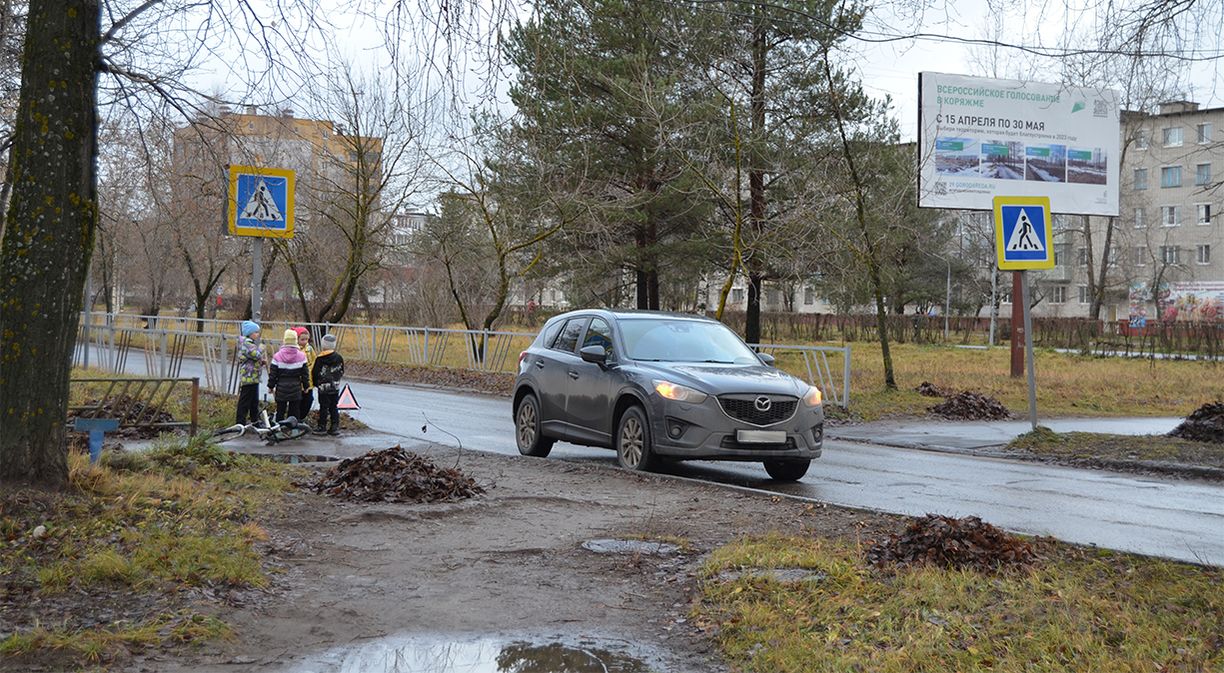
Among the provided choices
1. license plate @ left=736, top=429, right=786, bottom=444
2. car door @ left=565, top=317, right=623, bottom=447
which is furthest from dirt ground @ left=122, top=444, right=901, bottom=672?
car door @ left=565, top=317, right=623, bottom=447

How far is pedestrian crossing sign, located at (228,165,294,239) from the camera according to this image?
1078 cm

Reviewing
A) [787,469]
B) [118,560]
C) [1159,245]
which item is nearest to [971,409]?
[787,469]

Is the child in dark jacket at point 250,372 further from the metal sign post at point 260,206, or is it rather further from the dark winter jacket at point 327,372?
the dark winter jacket at point 327,372

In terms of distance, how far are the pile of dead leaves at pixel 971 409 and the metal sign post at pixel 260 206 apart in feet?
38.4

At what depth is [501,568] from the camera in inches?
285

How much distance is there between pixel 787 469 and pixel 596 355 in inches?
90.0

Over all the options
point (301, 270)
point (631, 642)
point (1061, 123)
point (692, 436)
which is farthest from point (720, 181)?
point (301, 270)

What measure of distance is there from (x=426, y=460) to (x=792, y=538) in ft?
13.0

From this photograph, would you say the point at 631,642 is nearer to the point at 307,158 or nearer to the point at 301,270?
the point at 307,158

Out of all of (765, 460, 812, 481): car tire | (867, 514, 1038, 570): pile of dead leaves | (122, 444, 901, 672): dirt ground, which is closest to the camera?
(122, 444, 901, 672): dirt ground

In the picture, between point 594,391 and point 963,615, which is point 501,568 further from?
point 594,391

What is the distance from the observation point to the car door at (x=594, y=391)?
12.1 m

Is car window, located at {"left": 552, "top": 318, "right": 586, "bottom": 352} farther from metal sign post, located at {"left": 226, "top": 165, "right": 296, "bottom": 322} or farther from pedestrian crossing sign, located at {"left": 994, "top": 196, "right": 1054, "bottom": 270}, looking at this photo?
pedestrian crossing sign, located at {"left": 994, "top": 196, "right": 1054, "bottom": 270}

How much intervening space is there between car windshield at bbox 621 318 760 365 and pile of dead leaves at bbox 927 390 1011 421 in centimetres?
884
